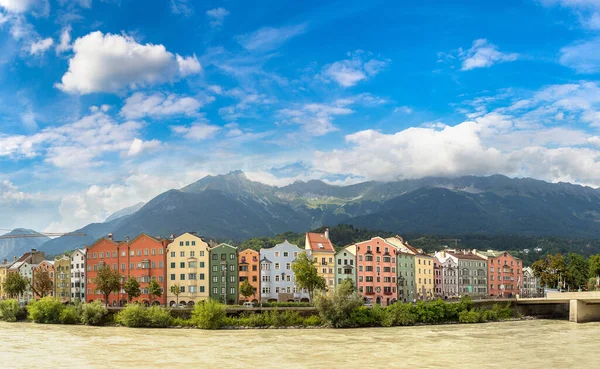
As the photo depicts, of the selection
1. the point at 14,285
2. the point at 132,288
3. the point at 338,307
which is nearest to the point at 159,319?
the point at 132,288

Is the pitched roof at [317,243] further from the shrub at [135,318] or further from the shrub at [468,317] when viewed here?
the shrub at [135,318]

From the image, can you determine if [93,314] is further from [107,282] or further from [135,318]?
[107,282]

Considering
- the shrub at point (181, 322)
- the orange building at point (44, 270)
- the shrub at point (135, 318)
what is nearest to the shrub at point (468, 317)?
the shrub at point (181, 322)

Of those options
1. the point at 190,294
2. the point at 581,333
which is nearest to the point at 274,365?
the point at 581,333

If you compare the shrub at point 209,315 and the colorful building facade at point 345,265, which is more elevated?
the colorful building facade at point 345,265

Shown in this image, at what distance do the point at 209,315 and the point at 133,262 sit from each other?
3555cm

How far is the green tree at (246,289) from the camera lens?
3917 inches

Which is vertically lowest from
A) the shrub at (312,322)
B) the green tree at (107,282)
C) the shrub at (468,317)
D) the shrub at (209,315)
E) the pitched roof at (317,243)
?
the shrub at (468,317)

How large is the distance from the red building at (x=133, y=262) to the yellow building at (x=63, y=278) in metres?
9.39

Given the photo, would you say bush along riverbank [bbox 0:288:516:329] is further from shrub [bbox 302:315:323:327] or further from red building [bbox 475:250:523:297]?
red building [bbox 475:250:523:297]

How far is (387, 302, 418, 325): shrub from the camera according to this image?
266 ft

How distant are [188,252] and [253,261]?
35.1ft

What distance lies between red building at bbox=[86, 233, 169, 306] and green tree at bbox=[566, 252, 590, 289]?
242 feet

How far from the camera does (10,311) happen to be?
90.8 meters
